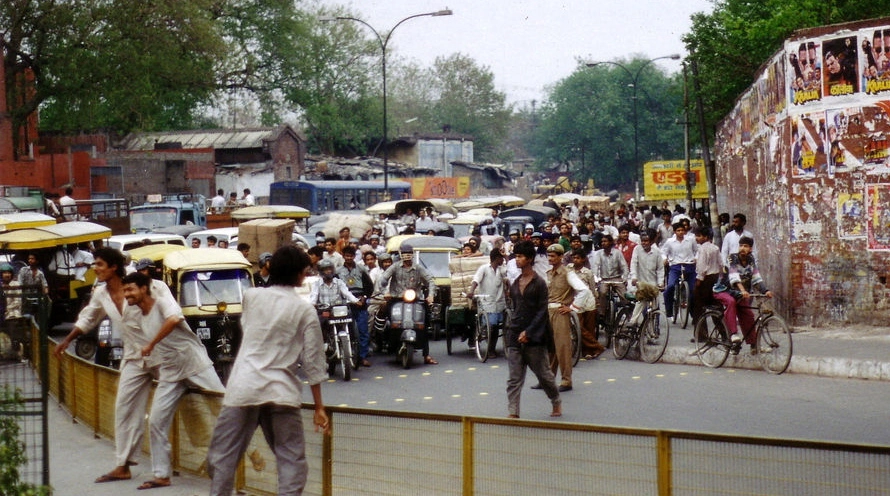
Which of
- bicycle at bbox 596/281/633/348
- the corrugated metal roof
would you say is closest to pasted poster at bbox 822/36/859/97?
bicycle at bbox 596/281/633/348

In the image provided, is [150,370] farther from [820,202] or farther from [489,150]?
[489,150]

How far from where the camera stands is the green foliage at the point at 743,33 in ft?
112

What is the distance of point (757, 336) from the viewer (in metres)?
14.5

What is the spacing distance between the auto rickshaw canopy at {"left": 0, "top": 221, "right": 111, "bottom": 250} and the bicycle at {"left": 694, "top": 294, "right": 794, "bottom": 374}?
473 inches

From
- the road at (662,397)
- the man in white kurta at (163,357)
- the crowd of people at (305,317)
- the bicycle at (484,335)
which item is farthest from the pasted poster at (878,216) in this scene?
the man in white kurta at (163,357)

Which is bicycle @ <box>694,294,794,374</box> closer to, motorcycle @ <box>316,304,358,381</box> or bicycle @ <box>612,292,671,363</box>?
bicycle @ <box>612,292,671,363</box>

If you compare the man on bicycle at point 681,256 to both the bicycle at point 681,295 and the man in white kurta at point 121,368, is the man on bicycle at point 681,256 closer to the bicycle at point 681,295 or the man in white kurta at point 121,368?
the bicycle at point 681,295

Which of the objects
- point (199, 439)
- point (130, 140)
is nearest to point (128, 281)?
point (199, 439)

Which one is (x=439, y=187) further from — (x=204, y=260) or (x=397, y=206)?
(x=204, y=260)

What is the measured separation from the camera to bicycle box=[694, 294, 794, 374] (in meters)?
14.2

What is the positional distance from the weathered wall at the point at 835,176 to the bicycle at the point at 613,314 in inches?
118

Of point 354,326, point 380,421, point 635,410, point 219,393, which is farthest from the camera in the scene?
point 354,326

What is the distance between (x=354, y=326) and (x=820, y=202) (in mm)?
7481

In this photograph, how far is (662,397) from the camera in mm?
13000
